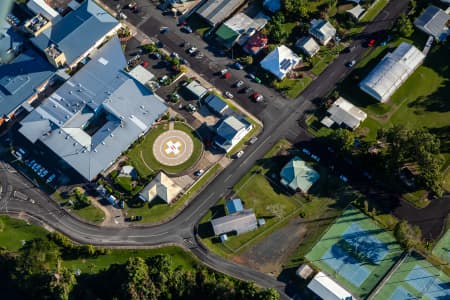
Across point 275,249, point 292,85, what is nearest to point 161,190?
point 275,249

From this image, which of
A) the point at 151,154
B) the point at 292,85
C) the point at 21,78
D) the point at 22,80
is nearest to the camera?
the point at 151,154

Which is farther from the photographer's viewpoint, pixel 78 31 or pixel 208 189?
pixel 78 31

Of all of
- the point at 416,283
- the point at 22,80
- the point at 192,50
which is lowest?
the point at 22,80

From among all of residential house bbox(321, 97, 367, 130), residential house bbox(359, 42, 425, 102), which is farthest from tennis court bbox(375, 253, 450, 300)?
residential house bbox(359, 42, 425, 102)

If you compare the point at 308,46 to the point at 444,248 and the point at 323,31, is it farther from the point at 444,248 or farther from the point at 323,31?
the point at 444,248

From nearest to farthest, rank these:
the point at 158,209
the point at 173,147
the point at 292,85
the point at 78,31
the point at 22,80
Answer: the point at 158,209
the point at 173,147
the point at 22,80
the point at 292,85
the point at 78,31

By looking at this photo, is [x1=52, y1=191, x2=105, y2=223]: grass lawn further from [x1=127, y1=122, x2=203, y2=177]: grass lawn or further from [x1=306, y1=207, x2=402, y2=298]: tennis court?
[x1=306, y1=207, x2=402, y2=298]: tennis court

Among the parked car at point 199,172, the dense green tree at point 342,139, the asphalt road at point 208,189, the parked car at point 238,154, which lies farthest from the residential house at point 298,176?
the parked car at point 199,172
